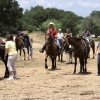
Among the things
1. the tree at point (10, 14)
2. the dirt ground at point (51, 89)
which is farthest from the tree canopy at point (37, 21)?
the dirt ground at point (51, 89)

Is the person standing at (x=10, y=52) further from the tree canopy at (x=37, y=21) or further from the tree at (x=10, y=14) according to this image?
the tree at (x=10, y=14)

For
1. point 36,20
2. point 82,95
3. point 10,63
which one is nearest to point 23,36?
point 10,63

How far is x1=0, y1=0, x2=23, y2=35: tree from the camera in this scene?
52.0m

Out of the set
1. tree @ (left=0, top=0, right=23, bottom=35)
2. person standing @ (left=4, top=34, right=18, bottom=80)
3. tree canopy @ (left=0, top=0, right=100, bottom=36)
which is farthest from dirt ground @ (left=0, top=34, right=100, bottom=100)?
tree @ (left=0, top=0, right=23, bottom=35)

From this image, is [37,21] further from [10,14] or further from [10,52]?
[10,52]

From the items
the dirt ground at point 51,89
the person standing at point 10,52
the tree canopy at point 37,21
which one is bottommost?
the dirt ground at point 51,89

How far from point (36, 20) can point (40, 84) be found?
78.3m

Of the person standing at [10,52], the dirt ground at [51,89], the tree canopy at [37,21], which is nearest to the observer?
the dirt ground at [51,89]

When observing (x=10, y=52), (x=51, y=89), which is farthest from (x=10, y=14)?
(x=51, y=89)

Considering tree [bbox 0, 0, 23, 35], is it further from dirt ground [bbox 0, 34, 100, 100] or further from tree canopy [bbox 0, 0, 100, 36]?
dirt ground [bbox 0, 34, 100, 100]

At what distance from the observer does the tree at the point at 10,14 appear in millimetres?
51969

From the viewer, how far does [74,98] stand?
9492mm

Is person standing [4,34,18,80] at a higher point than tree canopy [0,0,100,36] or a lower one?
lower

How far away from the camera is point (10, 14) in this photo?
5266cm
